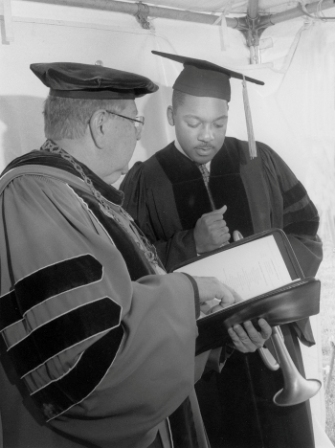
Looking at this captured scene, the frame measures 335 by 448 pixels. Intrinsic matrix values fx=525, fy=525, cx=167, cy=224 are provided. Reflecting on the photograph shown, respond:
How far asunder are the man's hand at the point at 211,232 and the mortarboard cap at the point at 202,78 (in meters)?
0.37

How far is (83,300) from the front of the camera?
955mm

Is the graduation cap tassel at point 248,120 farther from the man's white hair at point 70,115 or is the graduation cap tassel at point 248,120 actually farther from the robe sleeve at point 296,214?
the man's white hair at point 70,115

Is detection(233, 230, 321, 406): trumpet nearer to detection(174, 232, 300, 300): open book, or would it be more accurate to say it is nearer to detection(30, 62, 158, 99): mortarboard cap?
detection(174, 232, 300, 300): open book

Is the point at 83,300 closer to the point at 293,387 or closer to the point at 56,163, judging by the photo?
the point at 56,163

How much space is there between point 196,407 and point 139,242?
1.48ft

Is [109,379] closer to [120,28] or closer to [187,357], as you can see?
[187,357]

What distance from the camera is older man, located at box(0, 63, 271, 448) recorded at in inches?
37.9

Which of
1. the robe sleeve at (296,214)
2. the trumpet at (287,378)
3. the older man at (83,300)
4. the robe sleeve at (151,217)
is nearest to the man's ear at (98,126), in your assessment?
the older man at (83,300)

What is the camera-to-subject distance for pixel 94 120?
3.86 ft

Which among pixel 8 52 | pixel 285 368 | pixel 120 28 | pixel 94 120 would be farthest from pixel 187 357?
pixel 120 28

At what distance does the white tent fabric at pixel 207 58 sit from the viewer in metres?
1.54

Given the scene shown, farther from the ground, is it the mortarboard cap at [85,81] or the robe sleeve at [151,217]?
the mortarboard cap at [85,81]

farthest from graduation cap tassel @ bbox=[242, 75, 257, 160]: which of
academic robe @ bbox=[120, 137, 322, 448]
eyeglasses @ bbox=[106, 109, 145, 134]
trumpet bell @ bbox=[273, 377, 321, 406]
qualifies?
trumpet bell @ bbox=[273, 377, 321, 406]

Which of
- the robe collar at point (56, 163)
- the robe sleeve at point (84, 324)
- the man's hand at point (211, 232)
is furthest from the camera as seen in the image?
the man's hand at point (211, 232)
